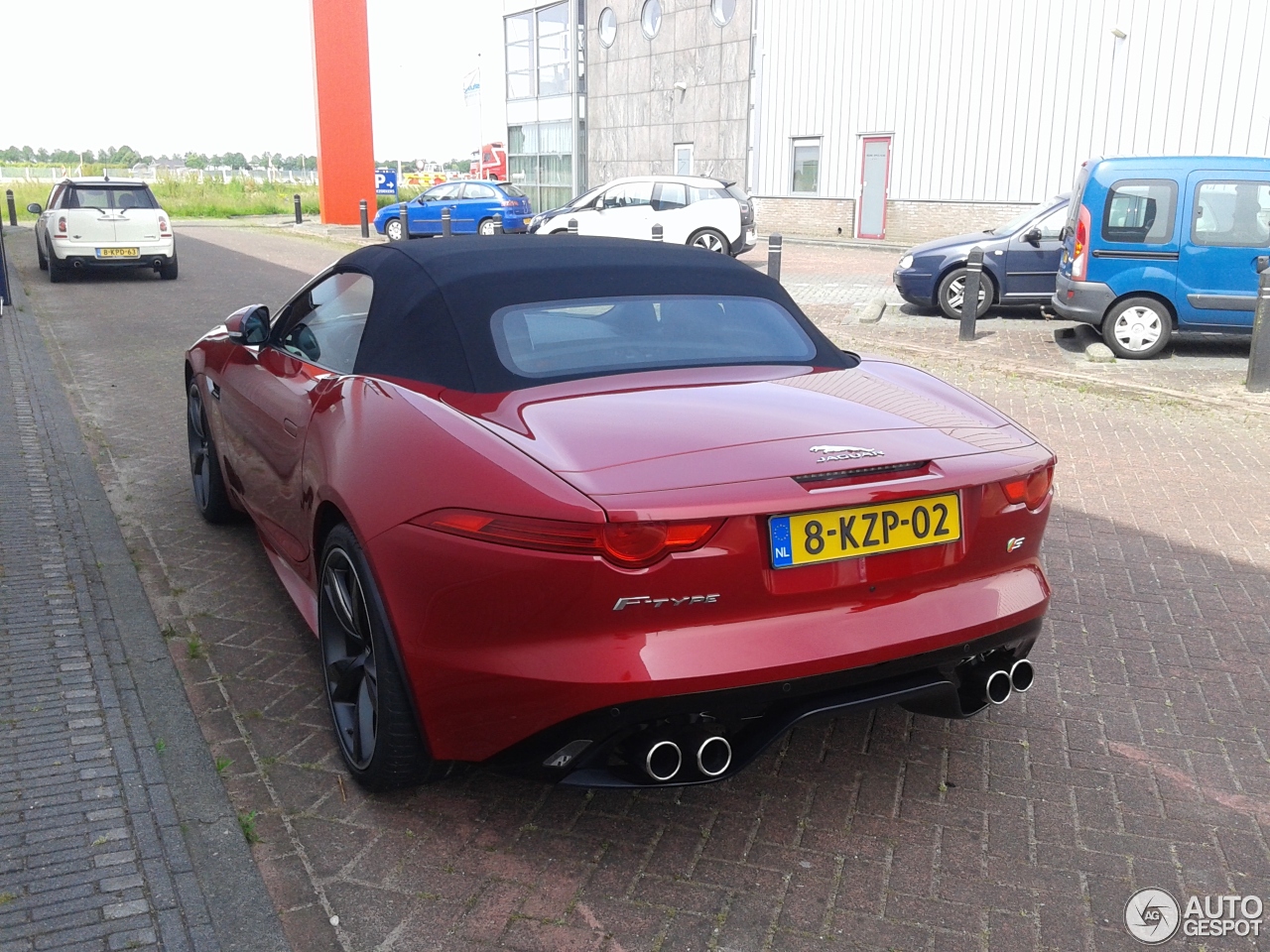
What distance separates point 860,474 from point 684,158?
33456 millimetres

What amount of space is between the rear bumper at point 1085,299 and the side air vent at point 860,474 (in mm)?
9071

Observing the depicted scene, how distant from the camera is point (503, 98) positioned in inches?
1646

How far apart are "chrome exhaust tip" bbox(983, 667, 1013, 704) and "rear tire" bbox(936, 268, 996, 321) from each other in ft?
36.2

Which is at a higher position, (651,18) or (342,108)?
(651,18)

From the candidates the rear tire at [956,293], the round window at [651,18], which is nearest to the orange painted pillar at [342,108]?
the round window at [651,18]

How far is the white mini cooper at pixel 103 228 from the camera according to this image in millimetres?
17047

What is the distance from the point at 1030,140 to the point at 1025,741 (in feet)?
77.8

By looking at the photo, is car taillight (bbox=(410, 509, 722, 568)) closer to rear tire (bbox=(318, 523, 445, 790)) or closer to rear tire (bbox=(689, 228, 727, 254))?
rear tire (bbox=(318, 523, 445, 790))

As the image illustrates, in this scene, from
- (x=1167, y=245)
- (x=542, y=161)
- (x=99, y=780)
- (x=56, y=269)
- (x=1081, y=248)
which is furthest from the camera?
(x=542, y=161)

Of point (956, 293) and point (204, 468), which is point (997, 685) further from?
point (956, 293)

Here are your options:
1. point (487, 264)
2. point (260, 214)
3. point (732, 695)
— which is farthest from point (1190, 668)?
point (260, 214)

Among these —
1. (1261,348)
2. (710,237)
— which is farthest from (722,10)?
(1261,348)

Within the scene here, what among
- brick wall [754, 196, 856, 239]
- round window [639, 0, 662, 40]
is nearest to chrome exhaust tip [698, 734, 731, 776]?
brick wall [754, 196, 856, 239]

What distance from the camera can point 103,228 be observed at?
56.3ft
